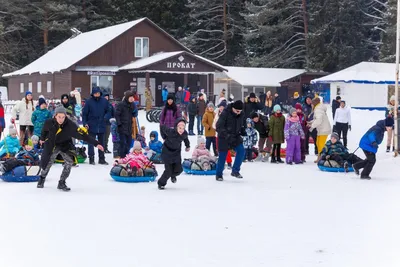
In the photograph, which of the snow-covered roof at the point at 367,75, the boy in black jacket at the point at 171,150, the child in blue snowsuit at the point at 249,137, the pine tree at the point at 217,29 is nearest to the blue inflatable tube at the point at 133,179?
the boy in black jacket at the point at 171,150

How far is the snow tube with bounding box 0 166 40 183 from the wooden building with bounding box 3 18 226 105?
2770 centimetres

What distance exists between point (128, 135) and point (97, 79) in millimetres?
28033

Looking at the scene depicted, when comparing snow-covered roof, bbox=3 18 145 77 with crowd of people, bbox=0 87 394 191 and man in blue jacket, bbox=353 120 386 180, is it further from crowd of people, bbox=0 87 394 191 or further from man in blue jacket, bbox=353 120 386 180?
man in blue jacket, bbox=353 120 386 180

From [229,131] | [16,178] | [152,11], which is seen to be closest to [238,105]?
[229,131]

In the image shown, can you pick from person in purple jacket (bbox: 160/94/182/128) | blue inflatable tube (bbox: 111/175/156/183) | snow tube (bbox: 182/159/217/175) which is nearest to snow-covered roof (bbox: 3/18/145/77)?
person in purple jacket (bbox: 160/94/182/128)

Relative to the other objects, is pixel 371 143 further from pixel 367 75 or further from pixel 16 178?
pixel 367 75

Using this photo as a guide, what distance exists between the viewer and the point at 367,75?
43188 millimetres

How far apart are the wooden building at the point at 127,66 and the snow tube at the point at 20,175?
27698 millimetres

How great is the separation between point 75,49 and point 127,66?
6.07 meters

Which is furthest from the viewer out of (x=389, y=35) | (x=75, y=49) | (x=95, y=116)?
(x=389, y=35)

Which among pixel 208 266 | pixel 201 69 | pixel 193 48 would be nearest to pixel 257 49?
pixel 193 48

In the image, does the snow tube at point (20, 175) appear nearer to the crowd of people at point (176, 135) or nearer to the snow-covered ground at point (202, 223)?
the snow-covered ground at point (202, 223)

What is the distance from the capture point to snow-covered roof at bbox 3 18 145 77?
4256 cm

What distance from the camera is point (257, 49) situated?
5972cm
